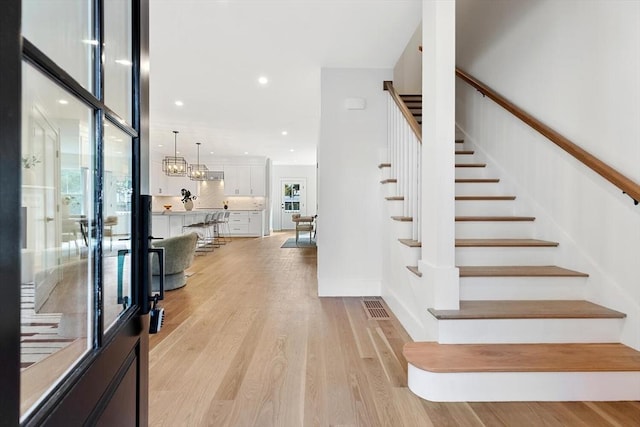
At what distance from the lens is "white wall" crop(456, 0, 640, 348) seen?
6.06 feet

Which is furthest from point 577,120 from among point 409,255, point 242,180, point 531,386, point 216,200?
point 216,200

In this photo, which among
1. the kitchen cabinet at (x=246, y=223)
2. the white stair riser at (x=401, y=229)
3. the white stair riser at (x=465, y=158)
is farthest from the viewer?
the kitchen cabinet at (x=246, y=223)

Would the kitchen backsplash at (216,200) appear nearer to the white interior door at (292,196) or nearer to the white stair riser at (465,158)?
the white interior door at (292,196)

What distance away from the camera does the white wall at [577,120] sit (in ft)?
6.06

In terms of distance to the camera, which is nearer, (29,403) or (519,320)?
(29,403)

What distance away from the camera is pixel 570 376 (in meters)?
1.61

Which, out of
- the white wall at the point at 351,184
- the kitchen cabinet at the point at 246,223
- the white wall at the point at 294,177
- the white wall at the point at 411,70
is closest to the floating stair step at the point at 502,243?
the white wall at the point at 351,184

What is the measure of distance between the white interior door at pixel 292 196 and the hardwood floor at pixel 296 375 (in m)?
9.77

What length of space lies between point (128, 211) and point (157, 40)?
2863mm

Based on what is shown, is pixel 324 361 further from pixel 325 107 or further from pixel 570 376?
pixel 325 107

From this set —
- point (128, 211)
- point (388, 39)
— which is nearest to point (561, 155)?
point (388, 39)

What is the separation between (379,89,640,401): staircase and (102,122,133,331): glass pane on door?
1.45 metres

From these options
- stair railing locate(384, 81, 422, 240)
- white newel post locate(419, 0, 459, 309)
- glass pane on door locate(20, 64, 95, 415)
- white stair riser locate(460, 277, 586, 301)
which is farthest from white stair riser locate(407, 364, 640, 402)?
glass pane on door locate(20, 64, 95, 415)

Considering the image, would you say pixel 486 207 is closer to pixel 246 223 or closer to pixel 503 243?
pixel 503 243
